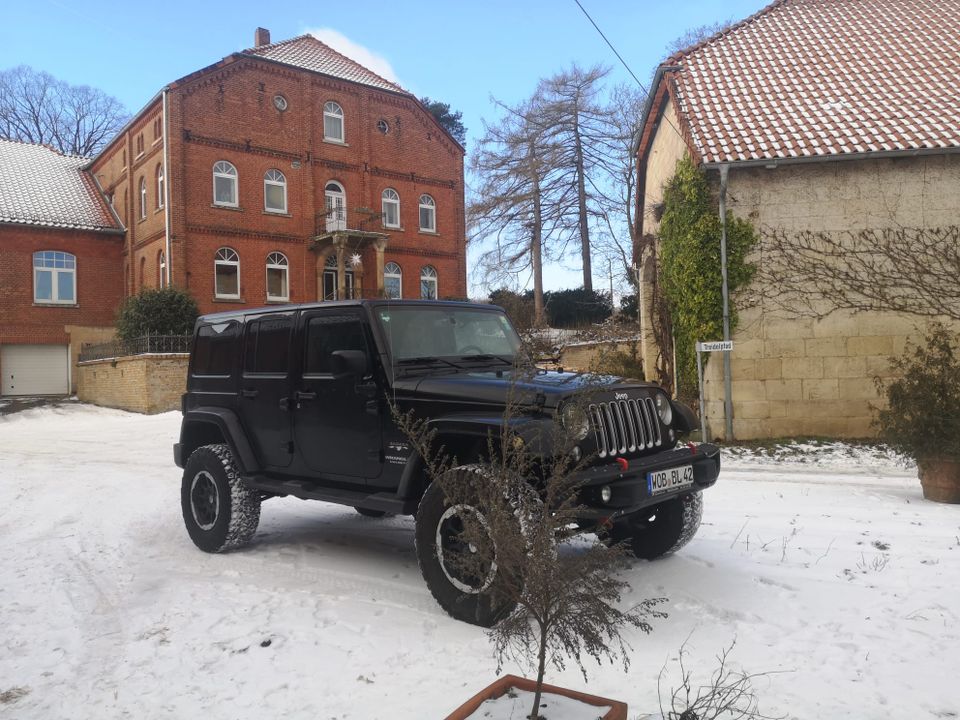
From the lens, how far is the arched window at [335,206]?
29.3 m

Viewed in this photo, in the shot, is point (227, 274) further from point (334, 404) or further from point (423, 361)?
point (423, 361)

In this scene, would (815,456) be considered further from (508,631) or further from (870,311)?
(508,631)

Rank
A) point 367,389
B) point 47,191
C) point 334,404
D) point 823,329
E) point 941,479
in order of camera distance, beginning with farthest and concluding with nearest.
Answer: point 47,191 < point 823,329 < point 941,479 < point 334,404 < point 367,389

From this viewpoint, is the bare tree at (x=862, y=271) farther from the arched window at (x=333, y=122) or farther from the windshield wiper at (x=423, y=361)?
the arched window at (x=333, y=122)

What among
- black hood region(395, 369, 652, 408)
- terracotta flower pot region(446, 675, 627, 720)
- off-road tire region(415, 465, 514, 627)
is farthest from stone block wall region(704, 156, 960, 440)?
terracotta flower pot region(446, 675, 627, 720)

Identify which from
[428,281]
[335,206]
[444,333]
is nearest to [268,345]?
[444,333]

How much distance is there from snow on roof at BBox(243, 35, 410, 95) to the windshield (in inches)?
1021

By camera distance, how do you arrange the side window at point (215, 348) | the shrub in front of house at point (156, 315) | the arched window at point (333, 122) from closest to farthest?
the side window at point (215, 348)
the shrub in front of house at point (156, 315)
the arched window at point (333, 122)

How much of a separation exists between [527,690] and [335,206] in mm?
28689

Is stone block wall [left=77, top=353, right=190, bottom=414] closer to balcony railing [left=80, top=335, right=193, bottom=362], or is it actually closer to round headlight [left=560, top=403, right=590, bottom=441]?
balcony railing [left=80, top=335, right=193, bottom=362]

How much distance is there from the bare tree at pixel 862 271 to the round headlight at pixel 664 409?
8.02m

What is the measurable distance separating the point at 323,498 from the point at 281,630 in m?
1.19

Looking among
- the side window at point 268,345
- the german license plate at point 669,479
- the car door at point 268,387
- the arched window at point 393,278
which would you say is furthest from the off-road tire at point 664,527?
the arched window at point 393,278

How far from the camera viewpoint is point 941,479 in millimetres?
7797
